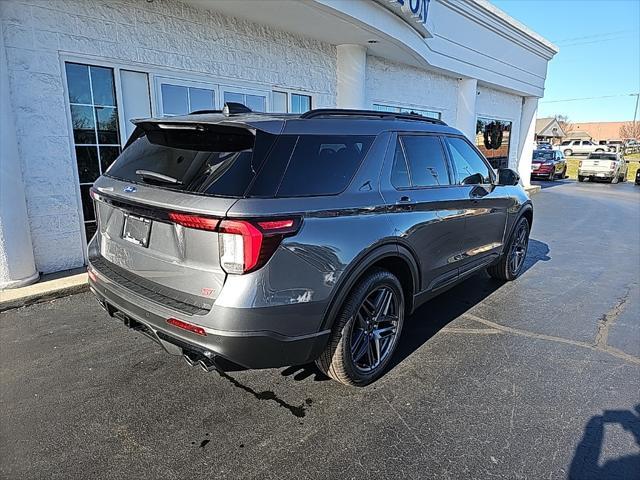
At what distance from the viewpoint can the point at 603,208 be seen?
13.9m

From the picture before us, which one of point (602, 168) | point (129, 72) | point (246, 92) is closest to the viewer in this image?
point (129, 72)

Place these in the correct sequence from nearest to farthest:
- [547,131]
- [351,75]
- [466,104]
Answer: [351,75]
[466,104]
[547,131]

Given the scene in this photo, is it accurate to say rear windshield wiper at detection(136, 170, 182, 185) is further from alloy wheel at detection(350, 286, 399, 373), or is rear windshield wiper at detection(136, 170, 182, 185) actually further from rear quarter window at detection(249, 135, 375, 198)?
alloy wheel at detection(350, 286, 399, 373)

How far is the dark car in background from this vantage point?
80.2 feet

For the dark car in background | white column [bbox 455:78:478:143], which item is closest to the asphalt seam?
white column [bbox 455:78:478:143]

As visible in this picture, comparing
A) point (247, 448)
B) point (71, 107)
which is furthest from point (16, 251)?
point (247, 448)

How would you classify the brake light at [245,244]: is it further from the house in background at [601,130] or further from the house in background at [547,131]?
the house in background at [601,130]

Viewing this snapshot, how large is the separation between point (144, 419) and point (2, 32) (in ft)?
14.9

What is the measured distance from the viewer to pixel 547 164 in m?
24.4

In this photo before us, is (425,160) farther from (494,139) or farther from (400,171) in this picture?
(494,139)

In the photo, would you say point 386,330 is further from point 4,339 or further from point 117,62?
point 117,62

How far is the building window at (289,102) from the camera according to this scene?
312 inches

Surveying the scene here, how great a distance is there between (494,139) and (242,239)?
1574cm

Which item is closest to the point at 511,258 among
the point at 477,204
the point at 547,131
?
the point at 477,204
